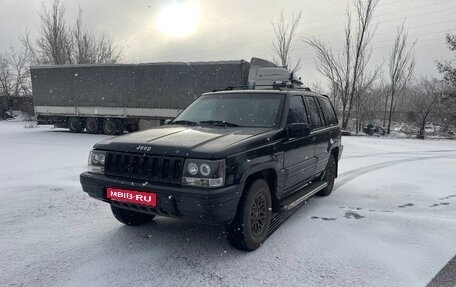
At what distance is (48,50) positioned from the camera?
3362 centimetres

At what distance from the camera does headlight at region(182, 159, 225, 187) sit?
316 cm

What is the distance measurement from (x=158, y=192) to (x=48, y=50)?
3601 cm

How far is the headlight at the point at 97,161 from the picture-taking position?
12.4 feet

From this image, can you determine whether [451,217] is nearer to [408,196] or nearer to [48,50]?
[408,196]

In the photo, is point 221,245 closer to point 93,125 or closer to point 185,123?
point 185,123

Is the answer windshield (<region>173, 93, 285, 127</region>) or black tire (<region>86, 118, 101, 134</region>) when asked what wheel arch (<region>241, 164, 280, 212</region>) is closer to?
windshield (<region>173, 93, 285, 127</region>)

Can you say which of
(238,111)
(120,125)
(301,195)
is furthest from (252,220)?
(120,125)

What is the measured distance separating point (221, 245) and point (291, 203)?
3.43 ft

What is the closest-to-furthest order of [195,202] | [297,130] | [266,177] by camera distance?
[195,202], [266,177], [297,130]

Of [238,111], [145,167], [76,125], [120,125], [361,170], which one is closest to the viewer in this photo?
[145,167]

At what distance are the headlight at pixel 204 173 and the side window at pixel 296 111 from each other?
1523 mm

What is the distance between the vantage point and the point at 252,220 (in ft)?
12.0

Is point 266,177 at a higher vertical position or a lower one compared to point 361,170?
higher

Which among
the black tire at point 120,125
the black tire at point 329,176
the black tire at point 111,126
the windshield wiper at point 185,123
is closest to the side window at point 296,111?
the windshield wiper at point 185,123
